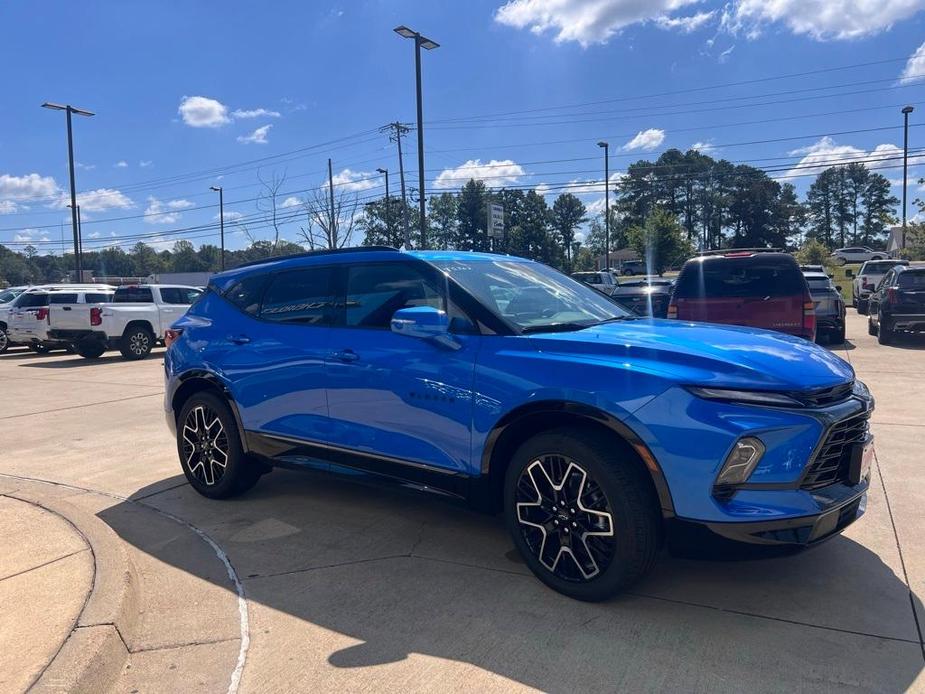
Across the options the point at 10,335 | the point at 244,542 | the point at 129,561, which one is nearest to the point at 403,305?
the point at 244,542

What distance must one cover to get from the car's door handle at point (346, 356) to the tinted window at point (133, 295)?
14491 mm

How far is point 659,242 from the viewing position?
53812mm

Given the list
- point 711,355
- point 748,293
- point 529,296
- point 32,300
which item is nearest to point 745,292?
point 748,293

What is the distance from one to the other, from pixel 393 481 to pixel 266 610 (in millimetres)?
Answer: 997

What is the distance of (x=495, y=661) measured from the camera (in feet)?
9.75

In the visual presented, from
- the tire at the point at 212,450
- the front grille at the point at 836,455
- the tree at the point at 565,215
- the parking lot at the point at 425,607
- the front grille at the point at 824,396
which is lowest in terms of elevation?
the parking lot at the point at 425,607

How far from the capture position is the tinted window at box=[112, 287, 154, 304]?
55.9ft

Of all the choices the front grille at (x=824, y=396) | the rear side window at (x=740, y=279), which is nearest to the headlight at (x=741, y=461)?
the front grille at (x=824, y=396)

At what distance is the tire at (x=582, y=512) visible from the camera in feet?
10.5

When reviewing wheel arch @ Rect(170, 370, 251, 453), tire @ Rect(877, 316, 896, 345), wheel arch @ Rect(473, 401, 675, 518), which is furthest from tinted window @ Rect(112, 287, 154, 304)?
tire @ Rect(877, 316, 896, 345)

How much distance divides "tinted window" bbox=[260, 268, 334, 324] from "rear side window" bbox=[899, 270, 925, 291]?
13.4 metres

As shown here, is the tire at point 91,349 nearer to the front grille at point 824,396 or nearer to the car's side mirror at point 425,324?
the car's side mirror at point 425,324

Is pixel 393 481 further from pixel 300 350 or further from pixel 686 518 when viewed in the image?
pixel 686 518

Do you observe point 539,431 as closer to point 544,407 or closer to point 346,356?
point 544,407
